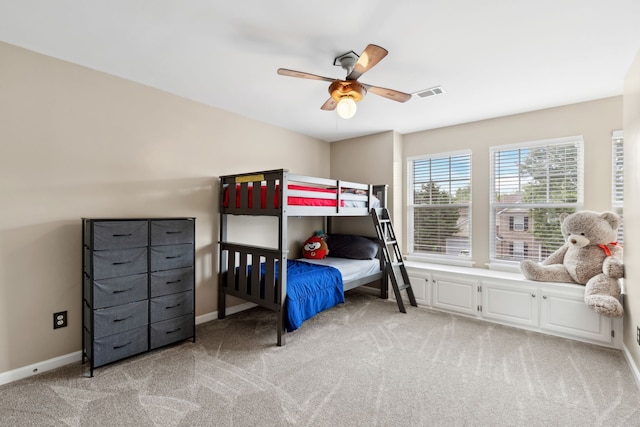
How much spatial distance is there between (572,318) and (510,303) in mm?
514

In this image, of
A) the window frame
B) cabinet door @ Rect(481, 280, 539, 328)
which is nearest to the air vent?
the window frame

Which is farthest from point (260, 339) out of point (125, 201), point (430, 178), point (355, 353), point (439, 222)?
point (430, 178)

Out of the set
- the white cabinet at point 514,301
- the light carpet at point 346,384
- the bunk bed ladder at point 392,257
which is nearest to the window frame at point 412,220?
the white cabinet at point 514,301

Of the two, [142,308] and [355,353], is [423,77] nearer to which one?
[355,353]

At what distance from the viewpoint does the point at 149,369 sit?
7.75ft

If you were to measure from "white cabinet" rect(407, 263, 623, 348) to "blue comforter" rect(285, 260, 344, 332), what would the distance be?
1.24 metres

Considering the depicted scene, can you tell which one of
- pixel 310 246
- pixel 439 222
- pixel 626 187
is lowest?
pixel 310 246

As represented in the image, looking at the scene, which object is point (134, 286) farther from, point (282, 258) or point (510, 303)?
point (510, 303)

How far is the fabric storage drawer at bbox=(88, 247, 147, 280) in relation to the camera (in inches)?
90.2

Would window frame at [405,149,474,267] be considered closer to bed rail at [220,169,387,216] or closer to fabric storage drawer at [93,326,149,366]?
bed rail at [220,169,387,216]

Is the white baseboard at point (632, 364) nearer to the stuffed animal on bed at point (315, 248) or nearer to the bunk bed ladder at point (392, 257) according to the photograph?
the bunk bed ladder at point (392, 257)

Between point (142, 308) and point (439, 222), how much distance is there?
3.69 m

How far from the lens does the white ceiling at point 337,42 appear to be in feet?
5.99

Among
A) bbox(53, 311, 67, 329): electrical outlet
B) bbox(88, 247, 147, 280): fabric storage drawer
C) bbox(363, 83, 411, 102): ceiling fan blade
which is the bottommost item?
bbox(53, 311, 67, 329): electrical outlet
